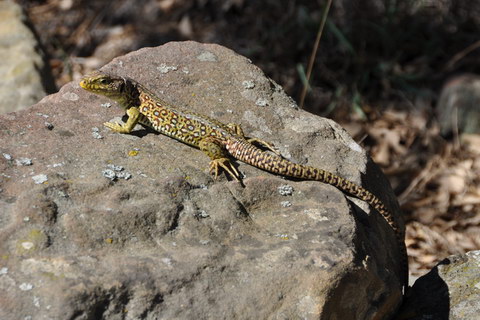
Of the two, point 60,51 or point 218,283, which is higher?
point 218,283

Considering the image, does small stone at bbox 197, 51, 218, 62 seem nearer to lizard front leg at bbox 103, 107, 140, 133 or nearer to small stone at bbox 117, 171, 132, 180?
lizard front leg at bbox 103, 107, 140, 133

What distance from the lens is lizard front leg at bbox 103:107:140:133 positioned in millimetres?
5578

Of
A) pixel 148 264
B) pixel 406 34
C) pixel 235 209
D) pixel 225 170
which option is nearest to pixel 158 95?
pixel 225 170

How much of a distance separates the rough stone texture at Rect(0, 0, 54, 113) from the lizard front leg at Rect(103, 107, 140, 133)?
3385mm

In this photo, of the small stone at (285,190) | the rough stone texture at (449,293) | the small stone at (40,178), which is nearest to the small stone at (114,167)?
the small stone at (40,178)

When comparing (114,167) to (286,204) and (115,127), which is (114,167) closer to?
(115,127)

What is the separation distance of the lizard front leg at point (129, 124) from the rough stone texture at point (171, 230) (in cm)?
8

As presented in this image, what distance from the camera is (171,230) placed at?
4484 mm

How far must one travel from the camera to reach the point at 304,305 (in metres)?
4.20

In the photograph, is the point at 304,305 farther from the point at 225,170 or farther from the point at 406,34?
the point at 406,34

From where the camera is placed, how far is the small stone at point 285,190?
5.11 m

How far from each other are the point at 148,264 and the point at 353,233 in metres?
1.60

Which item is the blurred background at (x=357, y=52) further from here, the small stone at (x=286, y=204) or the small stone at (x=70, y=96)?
the small stone at (x=286, y=204)

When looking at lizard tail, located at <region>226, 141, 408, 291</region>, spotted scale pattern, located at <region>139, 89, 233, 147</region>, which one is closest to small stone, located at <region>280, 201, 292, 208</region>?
lizard tail, located at <region>226, 141, 408, 291</region>
